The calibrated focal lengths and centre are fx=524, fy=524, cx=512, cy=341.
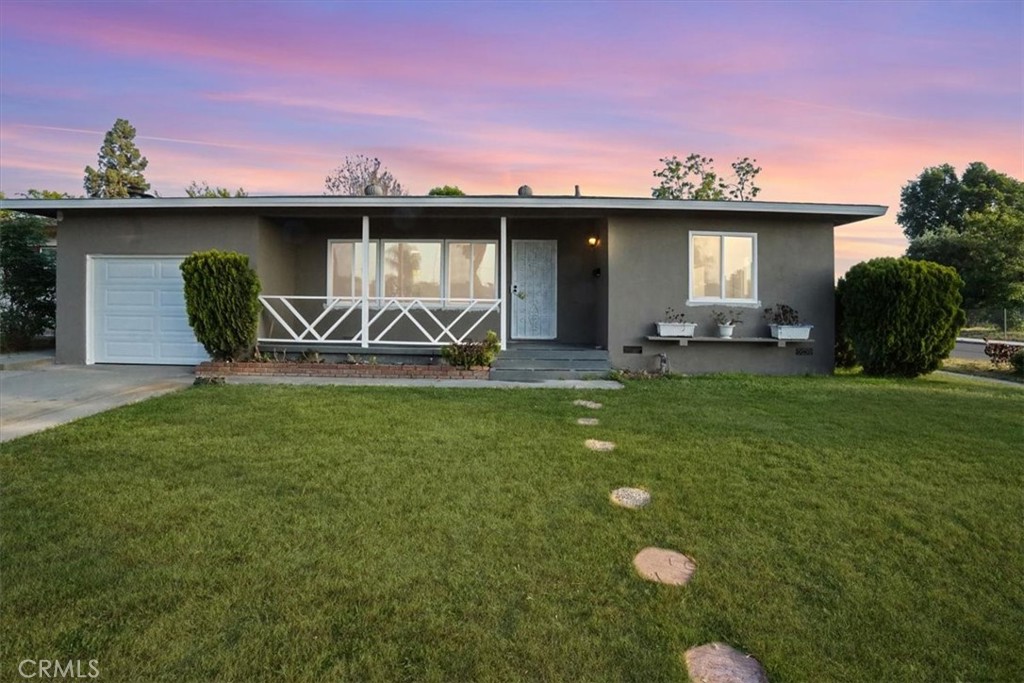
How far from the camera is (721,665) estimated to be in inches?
71.6

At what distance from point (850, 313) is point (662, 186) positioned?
2129cm

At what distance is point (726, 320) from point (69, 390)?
9810 mm

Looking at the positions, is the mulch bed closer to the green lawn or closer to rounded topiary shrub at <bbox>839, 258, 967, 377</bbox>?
the green lawn

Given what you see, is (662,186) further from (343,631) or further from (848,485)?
(343,631)

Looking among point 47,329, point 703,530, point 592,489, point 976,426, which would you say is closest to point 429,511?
point 592,489

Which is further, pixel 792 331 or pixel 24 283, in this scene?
pixel 24 283

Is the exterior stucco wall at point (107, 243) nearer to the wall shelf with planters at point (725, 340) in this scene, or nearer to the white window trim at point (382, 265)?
the white window trim at point (382, 265)

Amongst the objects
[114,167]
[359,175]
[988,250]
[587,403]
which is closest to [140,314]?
[587,403]

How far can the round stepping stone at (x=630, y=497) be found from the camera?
10.4ft

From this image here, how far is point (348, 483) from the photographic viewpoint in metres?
3.43

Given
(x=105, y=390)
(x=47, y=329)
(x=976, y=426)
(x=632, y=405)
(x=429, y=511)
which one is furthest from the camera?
(x=47, y=329)

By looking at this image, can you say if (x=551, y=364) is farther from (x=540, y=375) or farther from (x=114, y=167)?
(x=114, y=167)

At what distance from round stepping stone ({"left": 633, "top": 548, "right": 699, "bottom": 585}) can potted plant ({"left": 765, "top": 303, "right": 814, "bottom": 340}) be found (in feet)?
24.5

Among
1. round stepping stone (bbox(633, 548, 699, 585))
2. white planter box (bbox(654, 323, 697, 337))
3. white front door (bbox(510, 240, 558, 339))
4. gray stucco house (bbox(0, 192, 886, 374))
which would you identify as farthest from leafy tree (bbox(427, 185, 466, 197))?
round stepping stone (bbox(633, 548, 699, 585))
